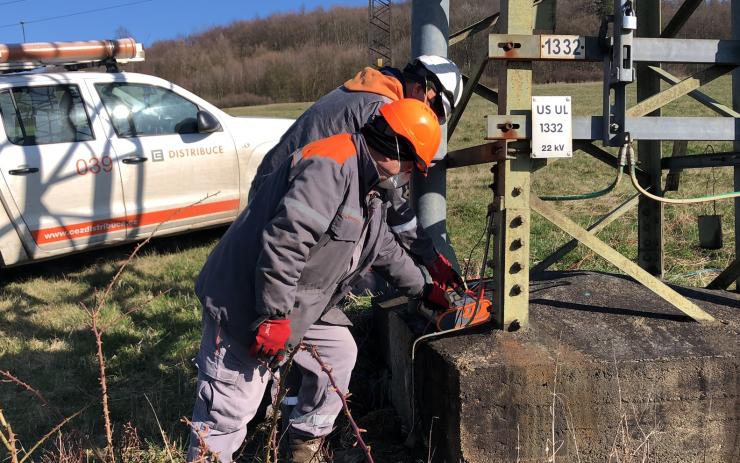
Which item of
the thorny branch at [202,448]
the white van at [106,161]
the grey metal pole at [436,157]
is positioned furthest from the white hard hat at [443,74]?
the white van at [106,161]

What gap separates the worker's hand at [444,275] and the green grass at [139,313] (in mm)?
1411

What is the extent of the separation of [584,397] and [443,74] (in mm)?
1625

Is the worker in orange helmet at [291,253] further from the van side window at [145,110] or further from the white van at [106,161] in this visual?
the van side window at [145,110]

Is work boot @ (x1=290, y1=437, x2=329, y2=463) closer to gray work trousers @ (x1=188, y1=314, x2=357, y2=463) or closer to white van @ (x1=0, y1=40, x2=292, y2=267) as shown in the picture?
gray work trousers @ (x1=188, y1=314, x2=357, y2=463)

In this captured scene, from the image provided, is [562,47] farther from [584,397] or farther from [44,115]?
[44,115]

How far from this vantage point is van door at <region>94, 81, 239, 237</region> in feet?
19.8

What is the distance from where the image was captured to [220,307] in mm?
2455

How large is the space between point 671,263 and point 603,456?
348 centimetres

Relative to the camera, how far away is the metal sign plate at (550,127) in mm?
2547

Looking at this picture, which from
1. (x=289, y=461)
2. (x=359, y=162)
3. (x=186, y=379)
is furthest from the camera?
(x=186, y=379)

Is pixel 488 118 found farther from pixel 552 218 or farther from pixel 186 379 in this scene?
pixel 186 379

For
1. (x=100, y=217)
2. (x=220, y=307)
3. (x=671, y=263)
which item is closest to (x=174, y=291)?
(x=100, y=217)

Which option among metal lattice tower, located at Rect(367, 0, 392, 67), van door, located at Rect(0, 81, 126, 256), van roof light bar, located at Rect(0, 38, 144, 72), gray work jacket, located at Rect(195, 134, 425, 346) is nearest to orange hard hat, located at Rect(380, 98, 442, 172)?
gray work jacket, located at Rect(195, 134, 425, 346)

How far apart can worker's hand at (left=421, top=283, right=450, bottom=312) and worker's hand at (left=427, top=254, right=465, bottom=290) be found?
0.11 meters
